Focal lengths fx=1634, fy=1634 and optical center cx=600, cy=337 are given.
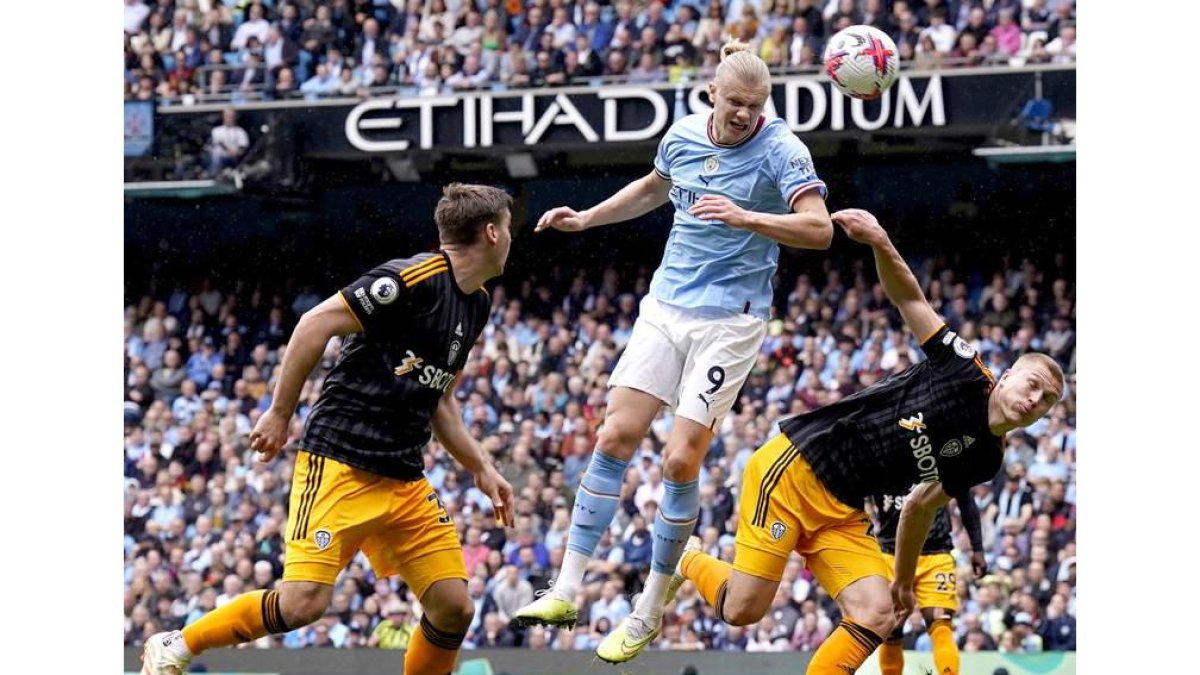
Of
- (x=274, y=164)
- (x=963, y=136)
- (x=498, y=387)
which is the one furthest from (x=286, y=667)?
(x=963, y=136)

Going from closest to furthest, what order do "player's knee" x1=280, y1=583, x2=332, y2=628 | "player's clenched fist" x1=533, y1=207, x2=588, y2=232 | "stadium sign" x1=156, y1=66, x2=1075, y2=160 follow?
"player's knee" x1=280, y1=583, x2=332, y2=628
"player's clenched fist" x1=533, y1=207, x2=588, y2=232
"stadium sign" x1=156, y1=66, x2=1075, y2=160

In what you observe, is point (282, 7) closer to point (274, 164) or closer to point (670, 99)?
point (274, 164)

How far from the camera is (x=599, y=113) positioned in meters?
20.5

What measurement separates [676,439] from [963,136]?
12.5 meters

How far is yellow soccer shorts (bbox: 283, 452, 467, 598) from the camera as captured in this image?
8172 millimetres

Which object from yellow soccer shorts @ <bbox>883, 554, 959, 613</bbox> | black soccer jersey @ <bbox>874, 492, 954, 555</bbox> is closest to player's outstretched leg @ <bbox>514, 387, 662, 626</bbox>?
black soccer jersey @ <bbox>874, 492, 954, 555</bbox>

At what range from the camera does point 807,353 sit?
19234 millimetres

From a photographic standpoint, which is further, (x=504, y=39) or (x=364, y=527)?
(x=504, y=39)

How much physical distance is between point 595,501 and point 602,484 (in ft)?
0.33

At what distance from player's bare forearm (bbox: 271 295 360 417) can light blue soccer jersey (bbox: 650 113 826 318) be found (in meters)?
1.83

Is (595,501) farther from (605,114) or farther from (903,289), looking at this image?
(605,114)

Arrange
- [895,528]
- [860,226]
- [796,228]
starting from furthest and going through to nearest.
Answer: [895,528] → [796,228] → [860,226]

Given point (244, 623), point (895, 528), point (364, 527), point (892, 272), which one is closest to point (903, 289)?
point (892, 272)

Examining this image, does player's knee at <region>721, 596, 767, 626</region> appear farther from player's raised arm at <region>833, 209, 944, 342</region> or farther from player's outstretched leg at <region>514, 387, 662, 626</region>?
player's raised arm at <region>833, 209, 944, 342</region>
